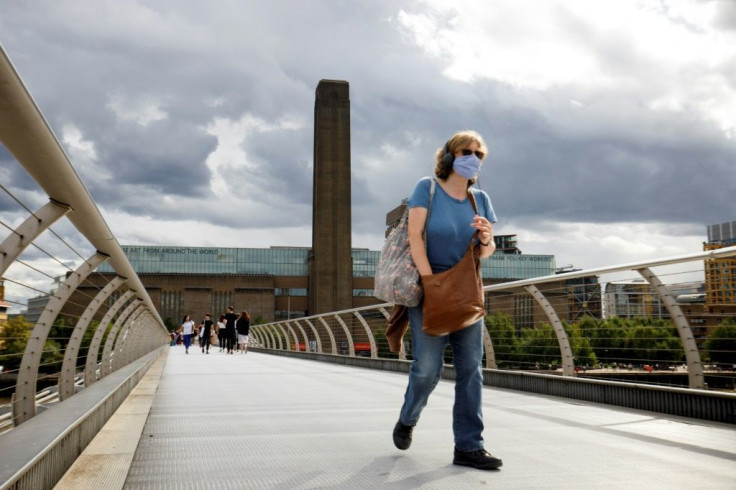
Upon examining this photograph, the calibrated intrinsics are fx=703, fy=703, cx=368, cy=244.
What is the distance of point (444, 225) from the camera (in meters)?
3.28

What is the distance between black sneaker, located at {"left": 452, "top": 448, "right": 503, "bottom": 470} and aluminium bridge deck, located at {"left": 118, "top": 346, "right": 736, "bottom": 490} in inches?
1.3

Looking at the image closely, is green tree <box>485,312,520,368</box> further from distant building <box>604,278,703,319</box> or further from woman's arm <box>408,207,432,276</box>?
woman's arm <box>408,207,432,276</box>

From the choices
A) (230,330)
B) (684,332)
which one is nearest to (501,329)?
(230,330)

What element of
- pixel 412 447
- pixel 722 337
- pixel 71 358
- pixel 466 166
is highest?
pixel 466 166

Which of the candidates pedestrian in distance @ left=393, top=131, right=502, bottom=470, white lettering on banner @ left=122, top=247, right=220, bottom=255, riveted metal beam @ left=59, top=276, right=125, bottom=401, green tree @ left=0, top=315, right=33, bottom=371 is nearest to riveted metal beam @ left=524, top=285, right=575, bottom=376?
pedestrian in distance @ left=393, top=131, right=502, bottom=470

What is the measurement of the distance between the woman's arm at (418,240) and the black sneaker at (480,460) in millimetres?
810

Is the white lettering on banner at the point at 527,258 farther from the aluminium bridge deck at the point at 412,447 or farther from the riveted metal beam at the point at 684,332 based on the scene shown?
the riveted metal beam at the point at 684,332

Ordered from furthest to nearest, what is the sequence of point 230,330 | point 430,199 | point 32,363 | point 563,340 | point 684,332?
point 230,330, point 563,340, point 684,332, point 32,363, point 430,199

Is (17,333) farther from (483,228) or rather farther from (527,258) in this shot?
(527,258)

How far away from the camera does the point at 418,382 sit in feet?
10.7

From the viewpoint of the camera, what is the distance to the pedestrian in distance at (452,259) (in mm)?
3197

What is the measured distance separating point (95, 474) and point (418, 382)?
143 centimetres

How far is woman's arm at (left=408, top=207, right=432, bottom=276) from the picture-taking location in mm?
3172

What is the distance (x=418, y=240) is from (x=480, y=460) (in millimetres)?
1000
